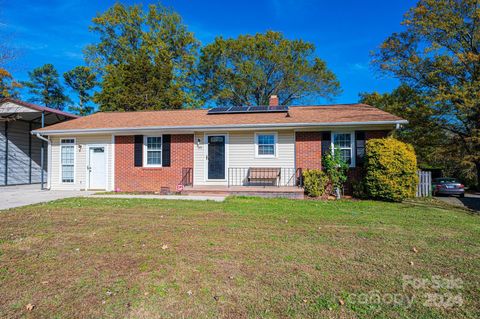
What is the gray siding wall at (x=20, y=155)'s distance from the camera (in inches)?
549

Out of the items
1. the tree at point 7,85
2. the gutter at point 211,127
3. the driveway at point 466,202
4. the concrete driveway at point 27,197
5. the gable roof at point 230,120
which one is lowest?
the driveway at point 466,202

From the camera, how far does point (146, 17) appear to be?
26609 millimetres

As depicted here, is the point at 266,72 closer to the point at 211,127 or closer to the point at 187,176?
the point at 211,127

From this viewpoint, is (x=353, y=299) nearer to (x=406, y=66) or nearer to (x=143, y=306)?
(x=143, y=306)

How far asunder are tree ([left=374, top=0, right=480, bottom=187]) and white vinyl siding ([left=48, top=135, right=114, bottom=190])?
16912 mm

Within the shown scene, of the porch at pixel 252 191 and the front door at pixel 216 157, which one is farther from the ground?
the front door at pixel 216 157

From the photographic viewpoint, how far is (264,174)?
10320 mm

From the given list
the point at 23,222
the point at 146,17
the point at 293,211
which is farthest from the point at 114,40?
the point at 293,211

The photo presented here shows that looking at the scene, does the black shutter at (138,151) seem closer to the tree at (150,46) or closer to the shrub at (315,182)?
the shrub at (315,182)

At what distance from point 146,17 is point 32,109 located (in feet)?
62.3

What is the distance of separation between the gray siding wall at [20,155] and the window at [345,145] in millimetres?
17519

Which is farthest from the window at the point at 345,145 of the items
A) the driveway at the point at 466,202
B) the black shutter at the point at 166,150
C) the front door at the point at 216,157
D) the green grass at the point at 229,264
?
the black shutter at the point at 166,150

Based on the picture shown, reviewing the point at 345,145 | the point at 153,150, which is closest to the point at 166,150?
the point at 153,150

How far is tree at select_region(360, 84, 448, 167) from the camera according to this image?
15.4 metres
